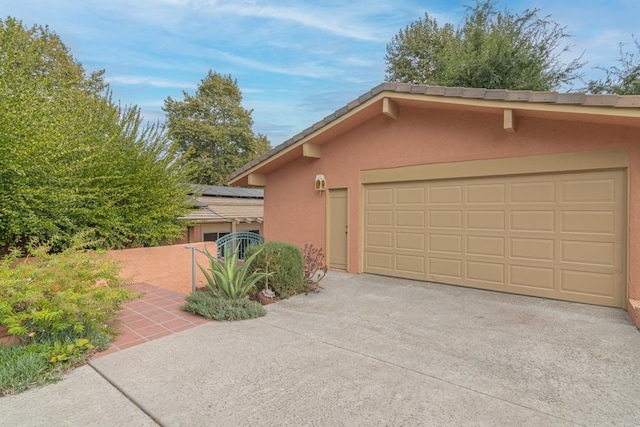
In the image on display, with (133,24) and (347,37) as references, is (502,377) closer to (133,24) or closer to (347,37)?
(347,37)

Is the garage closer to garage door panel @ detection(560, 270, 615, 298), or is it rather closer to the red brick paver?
garage door panel @ detection(560, 270, 615, 298)

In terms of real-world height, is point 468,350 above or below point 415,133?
below

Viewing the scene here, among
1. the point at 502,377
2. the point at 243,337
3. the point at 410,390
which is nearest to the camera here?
the point at 410,390

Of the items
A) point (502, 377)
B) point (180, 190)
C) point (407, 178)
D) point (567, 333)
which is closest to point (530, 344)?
point (567, 333)

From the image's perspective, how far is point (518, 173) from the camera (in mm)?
5926

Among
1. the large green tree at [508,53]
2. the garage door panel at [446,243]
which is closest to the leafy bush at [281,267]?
the garage door panel at [446,243]

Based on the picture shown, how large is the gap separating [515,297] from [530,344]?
2.26m

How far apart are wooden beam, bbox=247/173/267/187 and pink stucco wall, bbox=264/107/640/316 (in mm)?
150

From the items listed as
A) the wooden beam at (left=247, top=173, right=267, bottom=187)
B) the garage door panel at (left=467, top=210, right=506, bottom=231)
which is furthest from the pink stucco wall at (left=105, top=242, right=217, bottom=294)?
the garage door panel at (left=467, top=210, right=506, bottom=231)

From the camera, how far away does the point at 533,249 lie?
582 centimetres

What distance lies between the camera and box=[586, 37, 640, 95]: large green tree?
11.3m

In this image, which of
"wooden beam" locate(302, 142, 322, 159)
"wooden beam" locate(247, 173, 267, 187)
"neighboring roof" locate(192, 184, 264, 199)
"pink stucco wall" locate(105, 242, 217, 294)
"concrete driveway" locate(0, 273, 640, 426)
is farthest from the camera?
"neighboring roof" locate(192, 184, 264, 199)

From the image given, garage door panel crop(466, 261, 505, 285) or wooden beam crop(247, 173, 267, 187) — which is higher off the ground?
wooden beam crop(247, 173, 267, 187)

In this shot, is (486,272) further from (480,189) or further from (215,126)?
(215,126)
